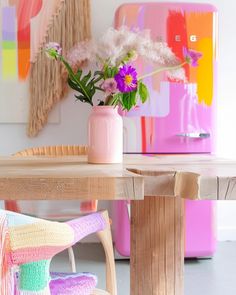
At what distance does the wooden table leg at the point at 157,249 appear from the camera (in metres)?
1.59

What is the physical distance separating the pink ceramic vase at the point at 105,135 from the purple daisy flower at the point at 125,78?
0.14m

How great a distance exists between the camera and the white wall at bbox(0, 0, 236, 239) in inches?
155

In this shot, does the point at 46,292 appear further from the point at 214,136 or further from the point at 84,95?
the point at 214,136

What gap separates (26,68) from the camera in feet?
12.8

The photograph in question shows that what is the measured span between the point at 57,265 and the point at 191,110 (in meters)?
1.34

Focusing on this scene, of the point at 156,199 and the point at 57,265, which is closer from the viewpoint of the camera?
the point at 156,199

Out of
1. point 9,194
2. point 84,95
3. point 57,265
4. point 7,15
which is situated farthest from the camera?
point 7,15

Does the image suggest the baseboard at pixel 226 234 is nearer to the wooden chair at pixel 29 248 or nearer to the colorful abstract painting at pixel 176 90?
the colorful abstract painting at pixel 176 90

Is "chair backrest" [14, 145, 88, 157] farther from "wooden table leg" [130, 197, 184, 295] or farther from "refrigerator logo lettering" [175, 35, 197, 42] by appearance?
"refrigerator logo lettering" [175, 35, 197, 42]

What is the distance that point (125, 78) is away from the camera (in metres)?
1.64

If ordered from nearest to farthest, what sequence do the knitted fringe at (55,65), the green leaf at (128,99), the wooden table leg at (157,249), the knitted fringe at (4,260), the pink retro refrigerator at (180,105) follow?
the knitted fringe at (4,260)
the wooden table leg at (157,249)
the green leaf at (128,99)
the pink retro refrigerator at (180,105)
the knitted fringe at (55,65)

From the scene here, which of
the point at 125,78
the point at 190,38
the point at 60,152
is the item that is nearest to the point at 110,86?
the point at 125,78

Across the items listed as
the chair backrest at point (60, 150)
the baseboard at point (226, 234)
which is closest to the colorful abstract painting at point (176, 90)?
the chair backrest at point (60, 150)

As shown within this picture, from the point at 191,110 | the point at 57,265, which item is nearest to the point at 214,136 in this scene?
the point at 191,110
